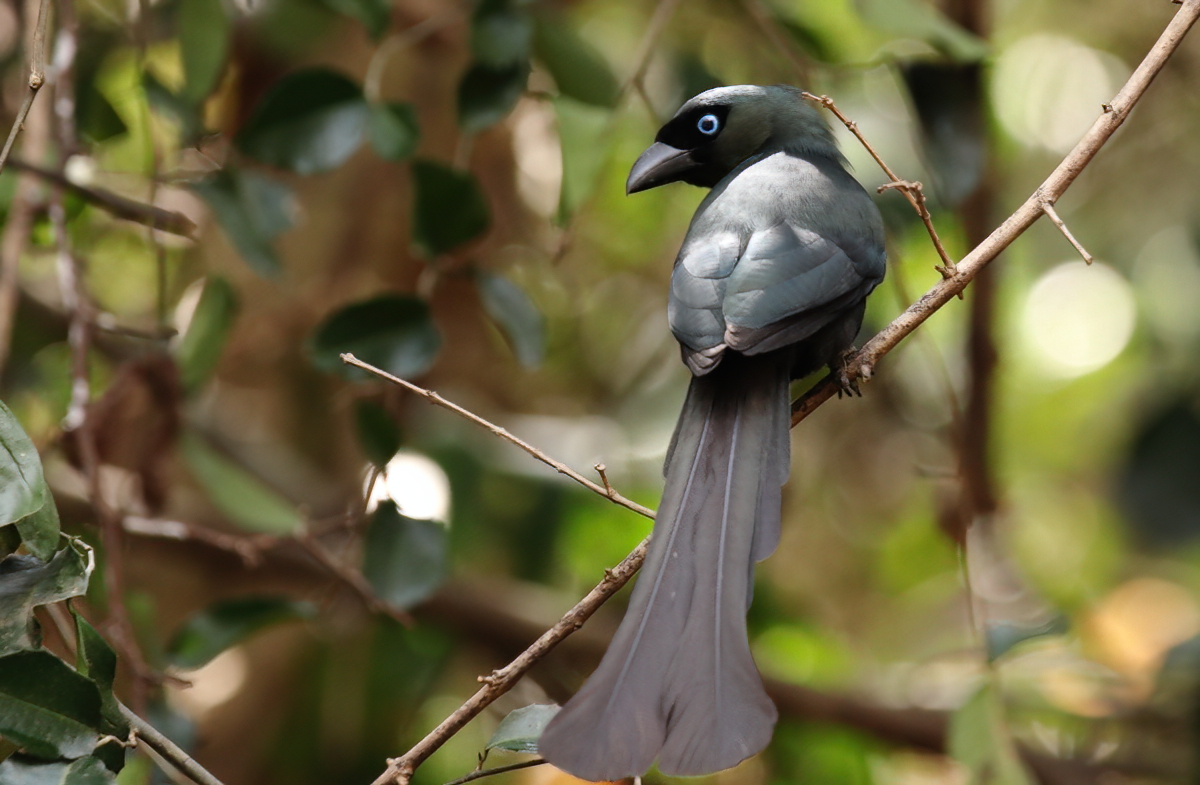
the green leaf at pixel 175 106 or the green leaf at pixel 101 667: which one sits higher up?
the green leaf at pixel 175 106

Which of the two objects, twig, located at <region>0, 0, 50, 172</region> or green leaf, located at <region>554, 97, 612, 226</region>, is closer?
twig, located at <region>0, 0, 50, 172</region>

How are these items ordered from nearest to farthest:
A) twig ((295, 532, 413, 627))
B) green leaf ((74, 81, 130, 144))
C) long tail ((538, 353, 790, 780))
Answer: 1. long tail ((538, 353, 790, 780))
2. twig ((295, 532, 413, 627))
3. green leaf ((74, 81, 130, 144))

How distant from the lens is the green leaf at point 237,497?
2787 mm

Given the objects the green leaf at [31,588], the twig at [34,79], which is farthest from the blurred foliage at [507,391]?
the twig at [34,79]

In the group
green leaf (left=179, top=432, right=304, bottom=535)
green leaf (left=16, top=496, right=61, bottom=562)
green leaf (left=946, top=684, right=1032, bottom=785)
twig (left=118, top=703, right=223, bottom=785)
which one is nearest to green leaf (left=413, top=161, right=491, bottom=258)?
green leaf (left=179, top=432, right=304, bottom=535)

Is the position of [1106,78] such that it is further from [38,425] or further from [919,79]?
[38,425]

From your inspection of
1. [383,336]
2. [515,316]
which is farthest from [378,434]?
[515,316]

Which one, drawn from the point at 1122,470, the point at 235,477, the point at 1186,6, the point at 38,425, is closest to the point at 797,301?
the point at 1186,6

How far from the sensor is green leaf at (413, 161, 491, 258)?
8.79ft

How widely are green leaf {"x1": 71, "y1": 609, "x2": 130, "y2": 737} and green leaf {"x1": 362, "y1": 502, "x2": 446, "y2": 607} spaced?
1.03 meters

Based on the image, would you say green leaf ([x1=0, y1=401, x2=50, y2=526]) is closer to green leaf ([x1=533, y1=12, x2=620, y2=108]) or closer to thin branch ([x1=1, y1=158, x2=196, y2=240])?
thin branch ([x1=1, y1=158, x2=196, y2=240])

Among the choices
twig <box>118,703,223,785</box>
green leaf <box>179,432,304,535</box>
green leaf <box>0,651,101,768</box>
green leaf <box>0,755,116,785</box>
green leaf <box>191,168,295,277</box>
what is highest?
green leaf <box>191,168,295,277</box>

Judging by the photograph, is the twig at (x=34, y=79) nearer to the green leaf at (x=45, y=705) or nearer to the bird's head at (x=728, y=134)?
the green leaf at (x=45, y=705)

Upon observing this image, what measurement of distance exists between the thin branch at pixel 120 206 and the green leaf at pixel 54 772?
1.49 m
